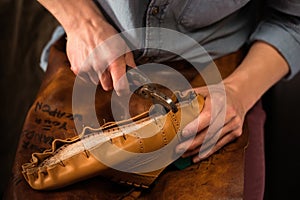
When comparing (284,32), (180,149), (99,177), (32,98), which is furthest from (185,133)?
(32,98)

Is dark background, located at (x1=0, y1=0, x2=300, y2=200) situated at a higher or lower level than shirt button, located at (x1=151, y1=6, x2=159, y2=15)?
lower

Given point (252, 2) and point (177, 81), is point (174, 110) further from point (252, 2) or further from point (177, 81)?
point (252, 2)

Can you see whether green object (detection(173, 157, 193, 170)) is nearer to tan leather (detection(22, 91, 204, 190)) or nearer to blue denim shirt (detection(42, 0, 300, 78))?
tan leather (detection(22, 91, 204, 190))

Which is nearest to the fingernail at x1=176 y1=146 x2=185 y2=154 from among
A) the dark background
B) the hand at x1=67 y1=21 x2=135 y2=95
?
the hand at x1=67 y1=21 x2=135 y2=95

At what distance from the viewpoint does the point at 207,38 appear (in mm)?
941

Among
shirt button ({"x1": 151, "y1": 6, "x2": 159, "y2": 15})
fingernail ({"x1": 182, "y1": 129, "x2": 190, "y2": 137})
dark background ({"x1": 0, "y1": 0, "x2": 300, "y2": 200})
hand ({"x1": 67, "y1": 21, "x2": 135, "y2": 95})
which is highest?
shirt button ({"x1": 151, "y1": 6, "x2": 159, "y2": 15})

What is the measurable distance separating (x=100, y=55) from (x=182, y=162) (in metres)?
0.21

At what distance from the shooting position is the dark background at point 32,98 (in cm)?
123

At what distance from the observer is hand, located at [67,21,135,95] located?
2.73ft

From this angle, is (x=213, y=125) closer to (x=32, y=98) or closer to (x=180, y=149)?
(x=180, y=149)

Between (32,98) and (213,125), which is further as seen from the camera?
(32,98)

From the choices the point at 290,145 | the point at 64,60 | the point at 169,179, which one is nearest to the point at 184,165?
the point at 169,179

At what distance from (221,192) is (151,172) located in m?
0.10

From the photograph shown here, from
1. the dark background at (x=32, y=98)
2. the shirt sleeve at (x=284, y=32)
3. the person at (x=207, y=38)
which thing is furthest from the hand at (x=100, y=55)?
the dark background at (x=32, y=98)
